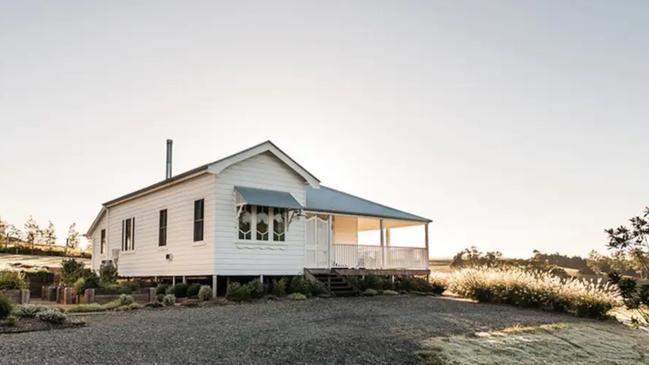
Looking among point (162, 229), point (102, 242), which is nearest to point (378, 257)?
point (162, 229)

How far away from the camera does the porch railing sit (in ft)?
70.2

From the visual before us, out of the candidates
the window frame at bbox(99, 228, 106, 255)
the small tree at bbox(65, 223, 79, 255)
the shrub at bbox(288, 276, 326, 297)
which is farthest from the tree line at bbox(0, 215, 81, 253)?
the shrub at bbox(288, 276, 326, 297)

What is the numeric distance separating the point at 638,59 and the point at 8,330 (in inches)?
674

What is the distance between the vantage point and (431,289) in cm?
2209

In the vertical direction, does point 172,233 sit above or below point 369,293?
above

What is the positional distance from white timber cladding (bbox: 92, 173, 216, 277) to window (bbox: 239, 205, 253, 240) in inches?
40.2

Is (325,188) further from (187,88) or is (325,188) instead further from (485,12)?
(485,12)

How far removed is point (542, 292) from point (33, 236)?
41.8 meters

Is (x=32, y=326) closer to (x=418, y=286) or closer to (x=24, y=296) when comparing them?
(x=24, y=296)

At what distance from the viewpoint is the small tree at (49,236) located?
4750cm

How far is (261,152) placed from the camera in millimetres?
18938

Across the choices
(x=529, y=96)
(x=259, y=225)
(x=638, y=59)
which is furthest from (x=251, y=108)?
(x=638, y=59)

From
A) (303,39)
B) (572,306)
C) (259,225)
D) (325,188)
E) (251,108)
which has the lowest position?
(572,306)

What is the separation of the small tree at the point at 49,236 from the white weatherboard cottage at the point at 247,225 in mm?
26987
